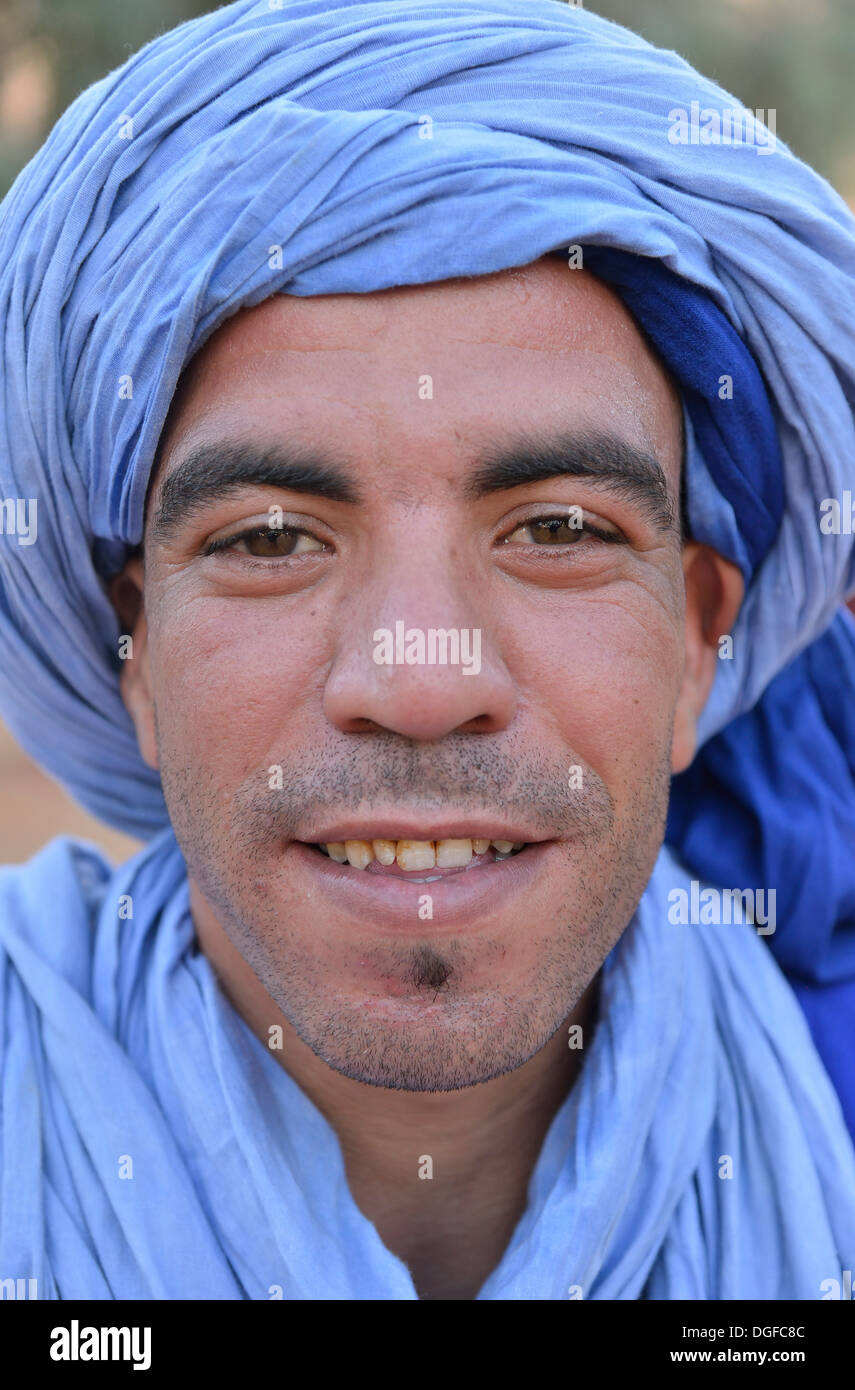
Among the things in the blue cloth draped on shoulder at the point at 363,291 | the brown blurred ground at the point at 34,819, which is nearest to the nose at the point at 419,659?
the blue cloth draped on shoulder at the point at 363,291

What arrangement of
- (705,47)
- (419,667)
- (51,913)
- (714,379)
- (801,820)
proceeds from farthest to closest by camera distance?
(705,47)
(801,820)
(51,913)
(714,379)
(419,667)

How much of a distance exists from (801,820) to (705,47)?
784 cm

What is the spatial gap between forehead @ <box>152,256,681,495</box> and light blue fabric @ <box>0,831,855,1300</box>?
Result: 0.83 m

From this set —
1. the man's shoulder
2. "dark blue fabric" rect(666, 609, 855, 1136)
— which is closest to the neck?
the man's shoulder

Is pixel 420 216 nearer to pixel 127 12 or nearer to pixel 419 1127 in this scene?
pixel 419 1127

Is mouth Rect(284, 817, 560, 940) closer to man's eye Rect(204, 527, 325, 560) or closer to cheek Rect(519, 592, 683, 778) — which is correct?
cheek Rect(519, 592, 683, 778)

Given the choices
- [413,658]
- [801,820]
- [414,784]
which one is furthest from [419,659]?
[801,820]

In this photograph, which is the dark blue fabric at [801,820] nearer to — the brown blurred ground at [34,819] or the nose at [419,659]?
the nose at [419,659]

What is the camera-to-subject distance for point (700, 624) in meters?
2.21

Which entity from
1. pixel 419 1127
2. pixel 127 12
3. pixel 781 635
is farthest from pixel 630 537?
pixel 127 12

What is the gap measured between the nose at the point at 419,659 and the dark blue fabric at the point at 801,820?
789 millimetres

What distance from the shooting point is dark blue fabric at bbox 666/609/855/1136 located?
7.17 feet

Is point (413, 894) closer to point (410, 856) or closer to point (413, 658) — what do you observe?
point (410, 856)
